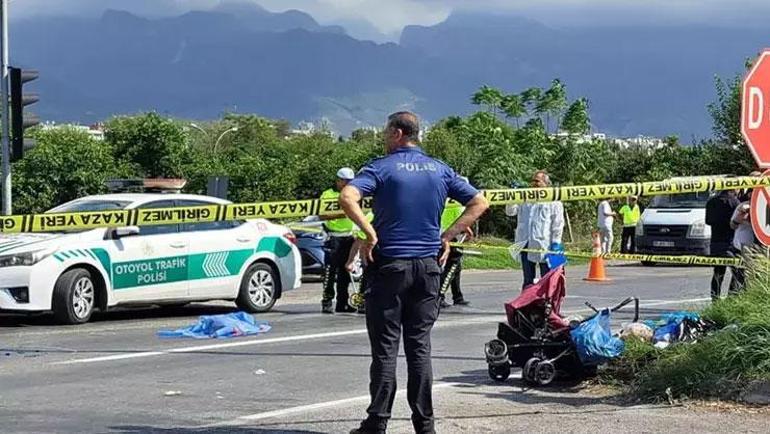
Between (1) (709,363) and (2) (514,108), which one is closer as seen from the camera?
(1) (709,363)

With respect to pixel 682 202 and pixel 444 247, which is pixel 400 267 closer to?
pixel 444 247

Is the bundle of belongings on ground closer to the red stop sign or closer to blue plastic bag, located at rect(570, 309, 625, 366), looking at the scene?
blue plastic bag, located at rect(570, 309, 625, 366)

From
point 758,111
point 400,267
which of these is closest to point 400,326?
point 400,267

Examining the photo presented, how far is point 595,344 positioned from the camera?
29.3 feet

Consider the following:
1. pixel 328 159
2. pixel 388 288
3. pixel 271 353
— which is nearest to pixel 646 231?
pixel 328 159

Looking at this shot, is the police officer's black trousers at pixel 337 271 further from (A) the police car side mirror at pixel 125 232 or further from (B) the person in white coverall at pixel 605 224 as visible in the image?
(B) the person in white coverall at pixel 605 224

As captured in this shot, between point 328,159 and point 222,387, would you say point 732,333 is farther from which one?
point 328,159

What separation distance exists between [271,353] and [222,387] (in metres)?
2.03

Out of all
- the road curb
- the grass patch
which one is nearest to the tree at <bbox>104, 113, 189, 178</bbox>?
the grass patch

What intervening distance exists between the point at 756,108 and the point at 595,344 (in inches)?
81.8

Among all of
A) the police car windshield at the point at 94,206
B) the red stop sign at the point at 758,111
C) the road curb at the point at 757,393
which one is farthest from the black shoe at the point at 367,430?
the police car windshield at the point at 94,206

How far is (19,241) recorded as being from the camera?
13703 mm

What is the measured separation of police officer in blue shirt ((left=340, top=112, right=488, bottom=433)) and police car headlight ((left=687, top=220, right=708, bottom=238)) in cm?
2293

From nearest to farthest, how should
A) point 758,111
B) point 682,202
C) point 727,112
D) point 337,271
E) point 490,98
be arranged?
point 758,111 < point 337,271 < point 682,202 < point 727,112 < point 490,98
